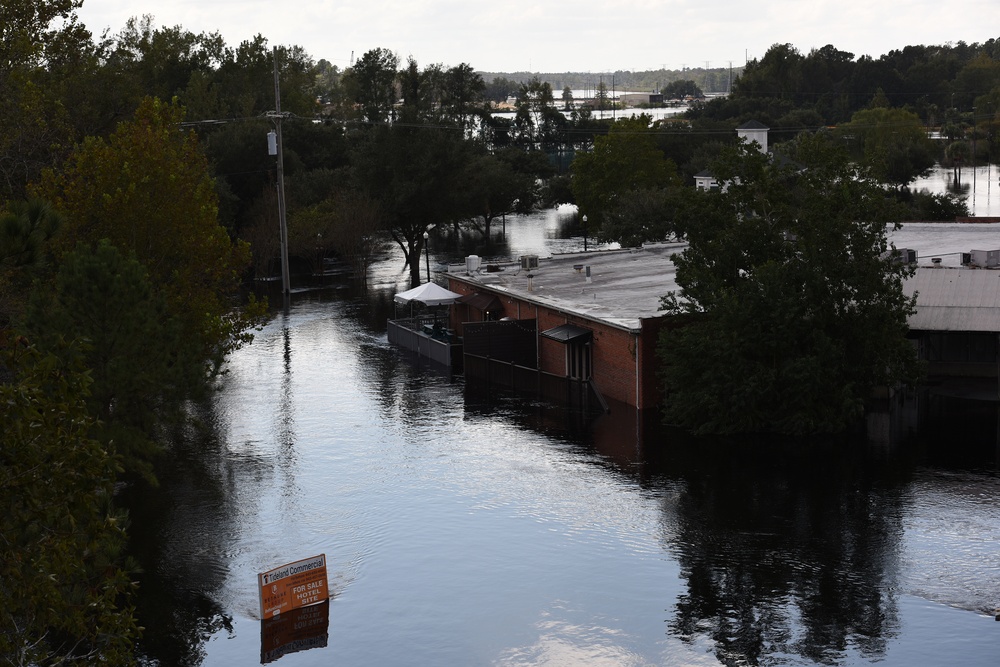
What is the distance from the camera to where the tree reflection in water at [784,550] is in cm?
2102

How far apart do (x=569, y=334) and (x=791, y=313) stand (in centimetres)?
889

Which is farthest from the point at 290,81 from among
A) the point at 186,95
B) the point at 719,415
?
the point at 719,415

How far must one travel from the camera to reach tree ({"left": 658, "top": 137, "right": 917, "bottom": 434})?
33781 millimetres

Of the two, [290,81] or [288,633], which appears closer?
[288,633]

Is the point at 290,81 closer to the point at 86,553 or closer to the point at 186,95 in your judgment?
the point at 186,95

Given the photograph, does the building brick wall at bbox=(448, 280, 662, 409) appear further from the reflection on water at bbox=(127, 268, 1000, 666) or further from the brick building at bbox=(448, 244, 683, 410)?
the reflection on water at bbox=(127, 268, 1000, 666)

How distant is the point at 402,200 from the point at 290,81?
214 ft

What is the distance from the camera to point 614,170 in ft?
256

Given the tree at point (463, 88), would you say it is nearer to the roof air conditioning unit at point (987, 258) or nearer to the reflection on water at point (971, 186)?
the reflection on water at point (971, 186)

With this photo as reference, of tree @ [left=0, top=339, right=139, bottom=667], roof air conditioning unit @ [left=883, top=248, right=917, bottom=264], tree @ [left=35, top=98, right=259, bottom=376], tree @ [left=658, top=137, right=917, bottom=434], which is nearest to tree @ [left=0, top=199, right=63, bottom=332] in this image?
tree @ [left=0, top=339, right=139, bottom=667]

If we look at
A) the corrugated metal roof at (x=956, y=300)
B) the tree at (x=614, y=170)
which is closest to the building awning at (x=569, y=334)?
the corrugated metal roof at (x=956, y=300)

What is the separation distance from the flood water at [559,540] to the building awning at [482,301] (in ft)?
25.9

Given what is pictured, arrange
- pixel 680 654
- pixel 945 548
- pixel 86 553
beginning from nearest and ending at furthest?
1. pixel 86 553
2. pixel 680 654
3. pixel 945 548

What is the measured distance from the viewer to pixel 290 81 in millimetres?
127625
